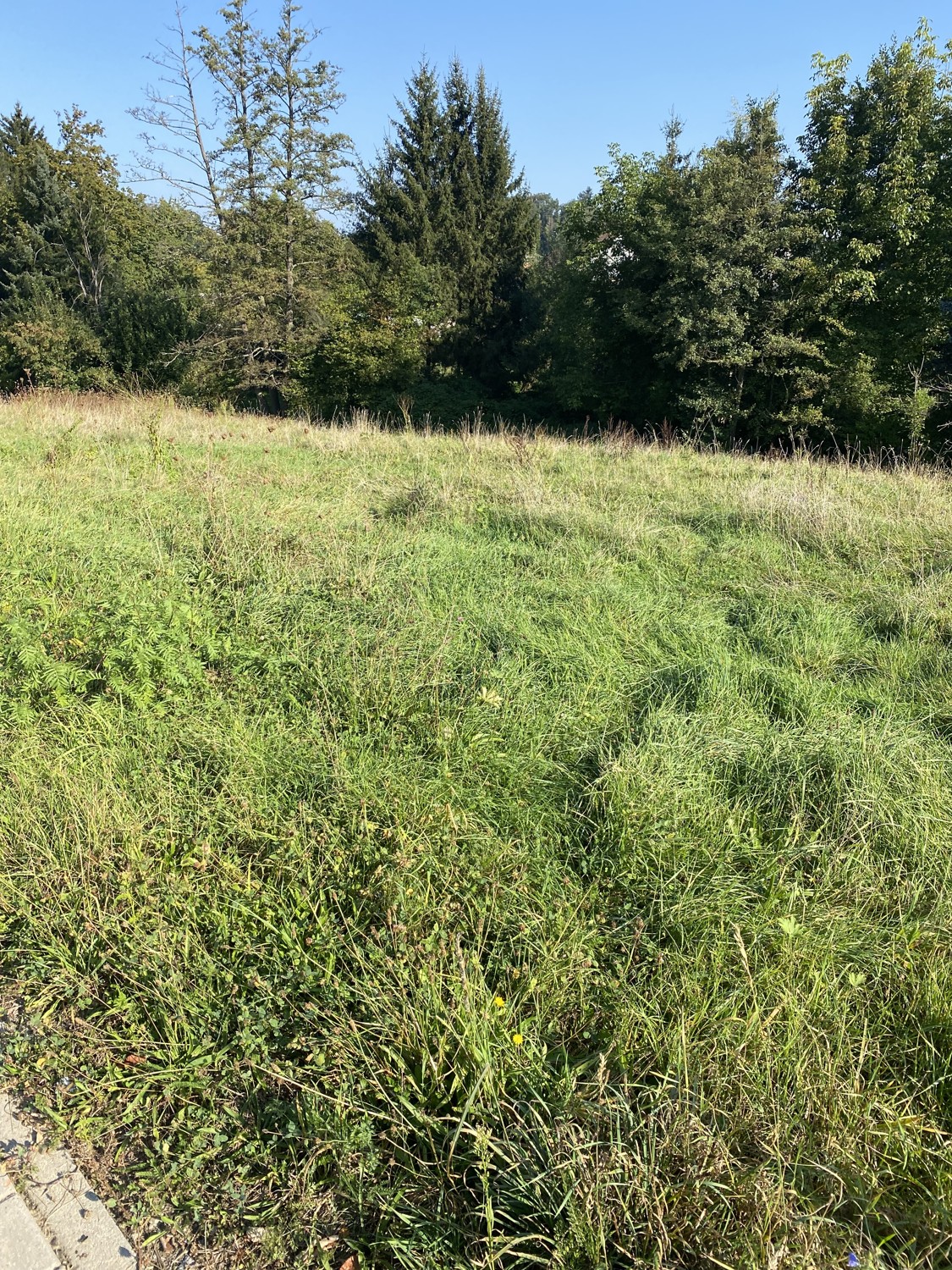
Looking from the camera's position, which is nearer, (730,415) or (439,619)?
(439,619)

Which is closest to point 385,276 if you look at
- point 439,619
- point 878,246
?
point 878,246

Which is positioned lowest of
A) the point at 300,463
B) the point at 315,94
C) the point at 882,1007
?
the point at 882,1007

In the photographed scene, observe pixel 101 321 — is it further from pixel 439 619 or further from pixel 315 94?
pixel 439 619

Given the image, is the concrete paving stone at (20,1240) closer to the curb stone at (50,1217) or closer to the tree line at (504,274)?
the curb stone at (50,1217)


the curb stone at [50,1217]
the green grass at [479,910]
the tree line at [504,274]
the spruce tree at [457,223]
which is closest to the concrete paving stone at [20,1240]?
the curb stone at [50,1217]

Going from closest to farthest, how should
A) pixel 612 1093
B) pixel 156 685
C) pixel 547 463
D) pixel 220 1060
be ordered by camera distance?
pixel 612 1093, pixel 220 1060, pixel 156 685, pixel 547 463

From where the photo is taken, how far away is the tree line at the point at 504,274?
17.2 meters

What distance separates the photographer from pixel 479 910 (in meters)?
2.24

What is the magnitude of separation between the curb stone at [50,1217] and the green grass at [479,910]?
6cm

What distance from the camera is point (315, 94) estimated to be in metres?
19.9

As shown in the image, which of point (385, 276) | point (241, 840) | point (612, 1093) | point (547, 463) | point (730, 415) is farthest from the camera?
point (385, 276)

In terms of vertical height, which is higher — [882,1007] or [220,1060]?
[882,1007]

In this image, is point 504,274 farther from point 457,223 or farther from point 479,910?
point 479,910

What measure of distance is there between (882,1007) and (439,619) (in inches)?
116
